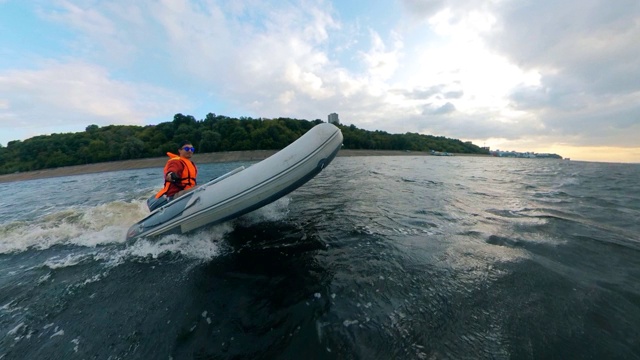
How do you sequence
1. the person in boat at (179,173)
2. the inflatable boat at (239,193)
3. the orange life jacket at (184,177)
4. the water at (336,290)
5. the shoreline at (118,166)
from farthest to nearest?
the shoreline at (118,166) < the orange life jacket at (184,177) < the person in boat at (179,173) < the inflatable boat at (239,193) < the water at (336,290)

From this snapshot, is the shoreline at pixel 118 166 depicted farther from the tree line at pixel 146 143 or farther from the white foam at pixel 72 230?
the white foam at pixel 72 230

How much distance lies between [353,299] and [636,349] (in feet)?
8.42

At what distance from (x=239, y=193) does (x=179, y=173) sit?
1863mm

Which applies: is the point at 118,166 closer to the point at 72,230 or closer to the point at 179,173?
the point at 72,230

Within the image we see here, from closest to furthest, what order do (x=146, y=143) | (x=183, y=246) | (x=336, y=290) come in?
1. (x=336, y=290)
2. (x=183, y=246)
3. (x=146, y=143)

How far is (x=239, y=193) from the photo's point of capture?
16.1 feet

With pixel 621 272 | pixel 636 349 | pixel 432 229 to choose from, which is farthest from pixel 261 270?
pixel 621 272

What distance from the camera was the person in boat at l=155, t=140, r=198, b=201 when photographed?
5.54 metres

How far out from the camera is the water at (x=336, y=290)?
2.46 meters

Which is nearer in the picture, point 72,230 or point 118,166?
point 72,230

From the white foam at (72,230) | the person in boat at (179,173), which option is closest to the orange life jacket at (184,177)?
the person in boat at (179,173)

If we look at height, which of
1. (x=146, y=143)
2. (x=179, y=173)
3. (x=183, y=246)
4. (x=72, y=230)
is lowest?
(x=146, y=143)

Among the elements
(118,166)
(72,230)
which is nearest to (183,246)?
(72,230)

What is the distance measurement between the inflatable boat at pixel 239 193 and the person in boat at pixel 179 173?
568 millimetres
